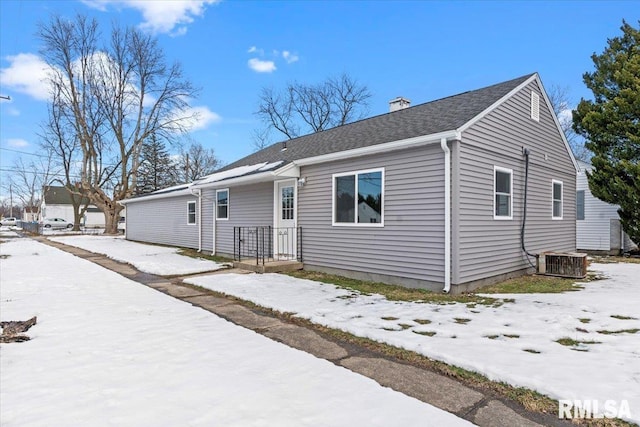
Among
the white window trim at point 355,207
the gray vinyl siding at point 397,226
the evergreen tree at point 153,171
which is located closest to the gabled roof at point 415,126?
the gray vinyl siding at point 397,226

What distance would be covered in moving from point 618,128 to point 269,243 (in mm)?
12227

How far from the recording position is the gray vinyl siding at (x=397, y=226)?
659cm

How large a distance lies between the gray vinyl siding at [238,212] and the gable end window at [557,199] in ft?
25.8

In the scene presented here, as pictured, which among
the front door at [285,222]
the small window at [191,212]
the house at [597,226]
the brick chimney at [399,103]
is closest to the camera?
the front door at [285,222]

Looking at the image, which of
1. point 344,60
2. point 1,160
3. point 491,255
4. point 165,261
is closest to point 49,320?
point 165,261

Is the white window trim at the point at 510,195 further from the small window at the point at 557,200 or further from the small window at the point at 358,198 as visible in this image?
the small window at the point at 557,200

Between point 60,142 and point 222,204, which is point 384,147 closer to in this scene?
point 222,204

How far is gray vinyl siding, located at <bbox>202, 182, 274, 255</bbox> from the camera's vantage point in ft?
34.8

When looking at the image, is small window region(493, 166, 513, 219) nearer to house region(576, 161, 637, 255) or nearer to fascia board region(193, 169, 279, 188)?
fascia board region(193, 169, 279, 188)

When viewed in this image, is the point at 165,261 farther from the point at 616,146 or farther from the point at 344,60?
the point at 344,60

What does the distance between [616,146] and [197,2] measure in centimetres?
1491

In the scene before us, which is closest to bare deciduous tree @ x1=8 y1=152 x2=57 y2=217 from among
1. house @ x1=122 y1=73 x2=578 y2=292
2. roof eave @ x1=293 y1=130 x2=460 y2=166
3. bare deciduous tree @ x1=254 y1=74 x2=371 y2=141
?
bare deciduous tree @ x1=254 y1=74 x2=371 y2=141

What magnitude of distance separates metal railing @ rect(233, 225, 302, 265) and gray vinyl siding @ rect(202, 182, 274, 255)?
272 mm

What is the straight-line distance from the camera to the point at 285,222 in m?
9.94
